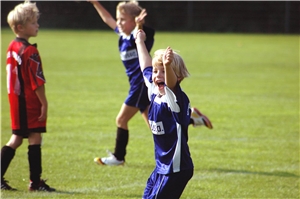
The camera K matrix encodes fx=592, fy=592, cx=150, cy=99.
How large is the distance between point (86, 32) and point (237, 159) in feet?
87.3

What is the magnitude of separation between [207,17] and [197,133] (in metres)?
27.9

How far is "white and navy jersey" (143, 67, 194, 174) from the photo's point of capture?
417cm

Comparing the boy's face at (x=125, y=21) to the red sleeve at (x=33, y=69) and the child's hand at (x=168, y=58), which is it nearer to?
the red sleeve at (x=33, y=69)

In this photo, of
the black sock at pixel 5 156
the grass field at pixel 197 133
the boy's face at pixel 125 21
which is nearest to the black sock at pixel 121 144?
the grass field at pixel 197 133

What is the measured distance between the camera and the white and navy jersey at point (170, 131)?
417 centimetres

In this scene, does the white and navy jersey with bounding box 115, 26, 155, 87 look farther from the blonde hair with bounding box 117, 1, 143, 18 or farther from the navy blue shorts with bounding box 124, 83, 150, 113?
the blonde hair with bounding box 117, 1, 143, 18

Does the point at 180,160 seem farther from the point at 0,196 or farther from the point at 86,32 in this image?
the point at 86,32

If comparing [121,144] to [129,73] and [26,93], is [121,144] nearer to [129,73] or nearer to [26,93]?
[129,73]

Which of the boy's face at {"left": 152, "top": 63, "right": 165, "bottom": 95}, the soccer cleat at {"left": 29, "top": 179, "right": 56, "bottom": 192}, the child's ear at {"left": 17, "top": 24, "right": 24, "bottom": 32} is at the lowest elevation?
the soccer cleat at {"left": 29, "top": 179, "right": 56, "bottom": 192}

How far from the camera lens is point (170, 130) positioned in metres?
4.26

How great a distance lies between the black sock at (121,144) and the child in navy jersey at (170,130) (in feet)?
9.46

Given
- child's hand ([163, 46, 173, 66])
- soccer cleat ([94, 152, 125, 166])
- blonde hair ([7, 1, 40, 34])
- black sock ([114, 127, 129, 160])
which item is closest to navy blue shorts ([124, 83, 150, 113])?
black sock ([114, 127, 129, 160])

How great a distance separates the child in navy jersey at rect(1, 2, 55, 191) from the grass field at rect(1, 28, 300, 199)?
0.33 meters

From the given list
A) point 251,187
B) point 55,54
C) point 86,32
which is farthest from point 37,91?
point 86,32
